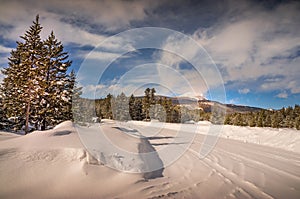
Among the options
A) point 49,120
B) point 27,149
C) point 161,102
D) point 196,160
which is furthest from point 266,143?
point 161,102

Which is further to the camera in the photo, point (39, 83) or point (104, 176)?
point (39, 83)

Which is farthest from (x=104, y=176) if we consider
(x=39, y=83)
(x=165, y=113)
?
(x=165, y=113)

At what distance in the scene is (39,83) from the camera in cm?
1803

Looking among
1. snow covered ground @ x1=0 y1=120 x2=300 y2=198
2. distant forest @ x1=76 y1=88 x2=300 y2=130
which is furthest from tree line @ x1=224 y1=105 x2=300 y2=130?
snow covered ground @ x1=0 y1=120 x2=300 y2=198

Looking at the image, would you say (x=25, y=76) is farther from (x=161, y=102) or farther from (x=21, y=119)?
(x=161, y=102)

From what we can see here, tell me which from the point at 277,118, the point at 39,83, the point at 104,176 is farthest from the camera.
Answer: the point at 277,118

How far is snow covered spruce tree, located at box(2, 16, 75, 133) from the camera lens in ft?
59.5

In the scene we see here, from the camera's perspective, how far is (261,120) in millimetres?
58594

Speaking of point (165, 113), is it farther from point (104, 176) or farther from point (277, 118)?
point (104, 176)

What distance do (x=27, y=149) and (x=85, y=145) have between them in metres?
1.52

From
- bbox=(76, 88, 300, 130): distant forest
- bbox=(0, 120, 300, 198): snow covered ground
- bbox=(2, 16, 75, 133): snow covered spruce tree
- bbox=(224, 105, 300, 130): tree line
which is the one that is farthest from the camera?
A: bbox=(76, 88, 300, 130): distant forest

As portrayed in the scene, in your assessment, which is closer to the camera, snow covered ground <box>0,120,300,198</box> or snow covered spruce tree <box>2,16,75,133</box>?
snow covered ground <box>0,120,300,198</box>

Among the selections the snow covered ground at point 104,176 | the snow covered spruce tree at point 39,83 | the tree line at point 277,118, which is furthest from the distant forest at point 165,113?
the snow covered ground at point 104,176

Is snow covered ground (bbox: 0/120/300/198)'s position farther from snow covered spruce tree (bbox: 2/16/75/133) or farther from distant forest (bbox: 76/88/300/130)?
distant forest (bbox: 76/88/300/130)
